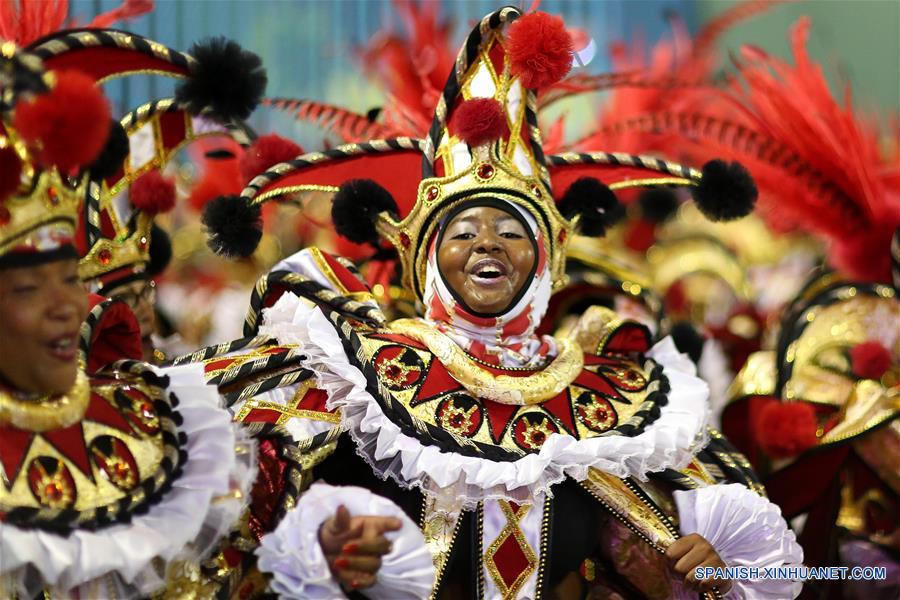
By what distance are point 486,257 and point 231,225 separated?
0.66 meters

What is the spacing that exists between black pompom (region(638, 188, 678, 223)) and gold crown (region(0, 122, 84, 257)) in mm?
3404

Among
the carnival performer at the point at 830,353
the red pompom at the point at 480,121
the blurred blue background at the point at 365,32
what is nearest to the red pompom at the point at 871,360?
the carnival performer at the point at 830,353

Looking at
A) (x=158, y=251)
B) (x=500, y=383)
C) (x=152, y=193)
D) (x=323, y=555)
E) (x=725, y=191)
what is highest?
(x=725, y=191)

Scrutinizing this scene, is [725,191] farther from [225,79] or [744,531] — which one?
[225,79]

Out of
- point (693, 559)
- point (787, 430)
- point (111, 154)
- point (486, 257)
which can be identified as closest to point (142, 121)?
point (111, 154)

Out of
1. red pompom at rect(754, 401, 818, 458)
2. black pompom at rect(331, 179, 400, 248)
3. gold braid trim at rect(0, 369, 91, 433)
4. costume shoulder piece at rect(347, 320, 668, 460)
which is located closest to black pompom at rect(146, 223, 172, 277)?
black pompom at rect(331, 179, 400, 248)

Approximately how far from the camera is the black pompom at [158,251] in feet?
13.8

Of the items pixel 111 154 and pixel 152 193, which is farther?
pixel 152 193

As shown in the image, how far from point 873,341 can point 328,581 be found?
8.09 ft

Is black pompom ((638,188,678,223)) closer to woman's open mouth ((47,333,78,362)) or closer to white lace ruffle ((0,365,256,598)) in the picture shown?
white lace ruffle ((0,365,256,598))

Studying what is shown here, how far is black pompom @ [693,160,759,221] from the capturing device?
3.76 meters

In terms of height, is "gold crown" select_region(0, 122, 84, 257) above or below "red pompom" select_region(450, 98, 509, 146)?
below

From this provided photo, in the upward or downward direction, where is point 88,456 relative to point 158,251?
downward

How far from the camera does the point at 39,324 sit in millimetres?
2480
